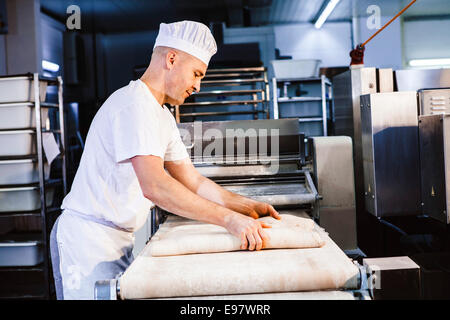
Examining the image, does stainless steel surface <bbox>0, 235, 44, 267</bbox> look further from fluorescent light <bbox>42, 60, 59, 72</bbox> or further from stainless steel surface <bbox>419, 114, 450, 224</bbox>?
fluorescent light <bbox>42, 60, 59, 72</bbox>

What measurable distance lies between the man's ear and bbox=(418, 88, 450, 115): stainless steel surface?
4.92 ft

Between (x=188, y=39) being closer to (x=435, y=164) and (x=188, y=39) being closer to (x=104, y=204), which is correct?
(x=104, y=204)

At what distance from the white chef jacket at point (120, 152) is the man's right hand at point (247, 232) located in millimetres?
324

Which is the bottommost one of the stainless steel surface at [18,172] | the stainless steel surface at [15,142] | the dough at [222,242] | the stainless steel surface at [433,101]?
the dough at [222,242]

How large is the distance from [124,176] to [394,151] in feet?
5.08

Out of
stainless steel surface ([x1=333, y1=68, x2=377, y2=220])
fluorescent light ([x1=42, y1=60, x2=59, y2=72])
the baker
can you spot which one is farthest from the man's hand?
fluorescent light ([x1=42, y1=60, x2=59, y2=72])

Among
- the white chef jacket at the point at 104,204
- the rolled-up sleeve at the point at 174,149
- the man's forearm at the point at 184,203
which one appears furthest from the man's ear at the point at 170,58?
the man's forearm at the point at 184,203

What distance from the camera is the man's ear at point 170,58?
1.44m

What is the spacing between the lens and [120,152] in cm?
128

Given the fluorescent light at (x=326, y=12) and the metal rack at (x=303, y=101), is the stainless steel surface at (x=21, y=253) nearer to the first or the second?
the metal rack at (x=303, y=101)

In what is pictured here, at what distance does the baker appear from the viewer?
129 cm

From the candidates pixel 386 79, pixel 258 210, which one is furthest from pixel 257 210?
pixel 386 79

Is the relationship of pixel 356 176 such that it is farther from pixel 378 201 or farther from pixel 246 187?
pixel 246 187

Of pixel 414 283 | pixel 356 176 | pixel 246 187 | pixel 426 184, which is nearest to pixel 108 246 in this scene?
pixel 246 187
